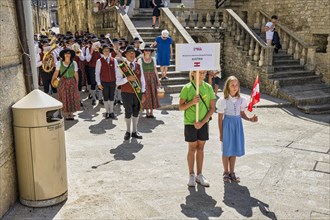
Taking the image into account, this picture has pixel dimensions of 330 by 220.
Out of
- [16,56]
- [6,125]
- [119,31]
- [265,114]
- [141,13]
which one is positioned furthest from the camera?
[141,13]

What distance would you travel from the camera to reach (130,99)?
7.67 m

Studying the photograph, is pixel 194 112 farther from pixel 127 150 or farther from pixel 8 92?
pixel 8 92

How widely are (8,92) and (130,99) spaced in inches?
129

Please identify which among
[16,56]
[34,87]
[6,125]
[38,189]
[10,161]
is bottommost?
[38,189]

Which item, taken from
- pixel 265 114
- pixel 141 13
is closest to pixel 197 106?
pixel 265 114

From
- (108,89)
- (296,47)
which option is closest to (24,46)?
(108,89)

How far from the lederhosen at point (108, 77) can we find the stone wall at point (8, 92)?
13.5 ft

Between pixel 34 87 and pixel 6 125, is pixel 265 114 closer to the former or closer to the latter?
pixel 34 87

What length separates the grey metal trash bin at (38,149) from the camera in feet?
15.1

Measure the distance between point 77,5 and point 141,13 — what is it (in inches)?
433

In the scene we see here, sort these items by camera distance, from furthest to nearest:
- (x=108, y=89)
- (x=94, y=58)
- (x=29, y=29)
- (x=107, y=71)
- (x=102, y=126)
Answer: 1. (x=94, y=58)
2. (x=108, y=89)
3. (x=107, y=71)
4. (x=102, y=126)
5. (x=29, y=29)

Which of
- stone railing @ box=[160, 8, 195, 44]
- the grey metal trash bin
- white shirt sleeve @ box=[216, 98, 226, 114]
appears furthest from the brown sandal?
stone railing @ box=[160, 8, 195, 44]

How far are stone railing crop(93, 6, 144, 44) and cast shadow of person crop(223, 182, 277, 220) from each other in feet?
29.2

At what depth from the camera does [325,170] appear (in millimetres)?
6633
